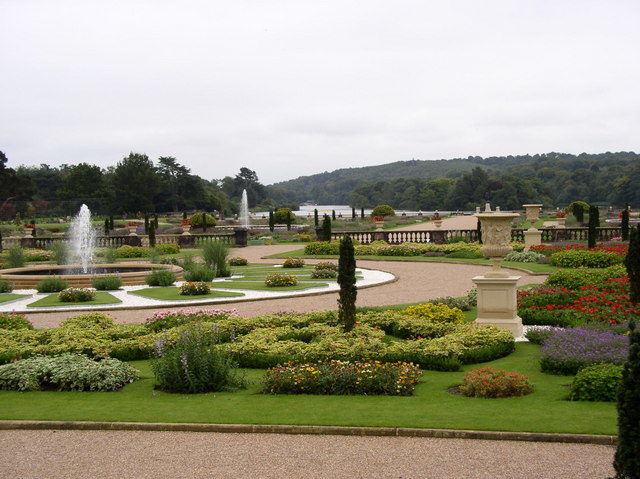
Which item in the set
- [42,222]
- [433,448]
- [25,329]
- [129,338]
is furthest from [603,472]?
[42,222]

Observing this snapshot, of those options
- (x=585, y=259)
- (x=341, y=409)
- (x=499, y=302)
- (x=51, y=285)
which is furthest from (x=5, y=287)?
(x=585, y=259)

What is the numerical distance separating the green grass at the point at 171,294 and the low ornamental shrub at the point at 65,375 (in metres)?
9.32

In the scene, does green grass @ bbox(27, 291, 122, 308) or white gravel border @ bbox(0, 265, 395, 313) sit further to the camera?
green grass @ bbox(27, 291, 122, 308)

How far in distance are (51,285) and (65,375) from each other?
44.7 feet

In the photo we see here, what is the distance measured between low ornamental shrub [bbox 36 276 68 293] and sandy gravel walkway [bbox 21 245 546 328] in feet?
15.3

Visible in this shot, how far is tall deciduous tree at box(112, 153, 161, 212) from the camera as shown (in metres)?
87.4

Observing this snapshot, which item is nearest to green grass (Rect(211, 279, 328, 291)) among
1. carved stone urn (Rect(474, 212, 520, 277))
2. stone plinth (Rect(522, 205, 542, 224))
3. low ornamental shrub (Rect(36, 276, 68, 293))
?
low ornamental shrub (Rect(36, 276, 68, 293))

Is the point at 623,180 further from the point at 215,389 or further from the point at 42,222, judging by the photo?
the point at 215,389

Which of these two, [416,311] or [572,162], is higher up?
[572,162]

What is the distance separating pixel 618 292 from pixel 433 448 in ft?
33.5

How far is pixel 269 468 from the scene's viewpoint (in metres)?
6.78

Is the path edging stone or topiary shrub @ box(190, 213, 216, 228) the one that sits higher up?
topiary shrub @ box(190, 213, 216, 228)

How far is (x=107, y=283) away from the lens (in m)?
23.0

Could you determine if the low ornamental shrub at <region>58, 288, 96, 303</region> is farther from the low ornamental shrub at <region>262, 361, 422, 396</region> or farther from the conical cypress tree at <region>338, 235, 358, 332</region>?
the low ornamental shrub at <region>262, 361, 422, 396</region>
